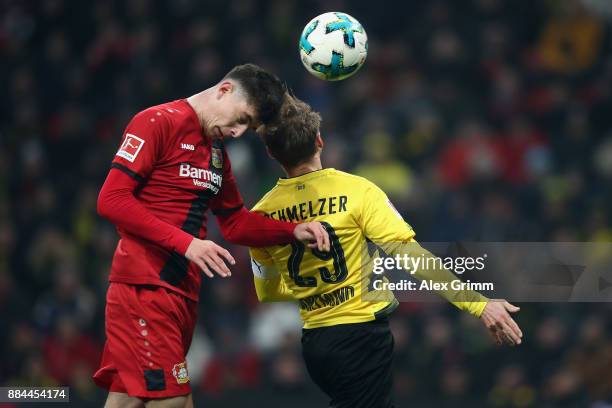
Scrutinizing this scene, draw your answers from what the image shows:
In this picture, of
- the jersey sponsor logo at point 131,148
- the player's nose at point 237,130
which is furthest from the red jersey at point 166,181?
the player's nose at point 237,130

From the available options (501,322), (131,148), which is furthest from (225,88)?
(501,322)

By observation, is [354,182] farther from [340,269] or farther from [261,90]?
[261,90]

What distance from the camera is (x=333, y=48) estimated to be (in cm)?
519

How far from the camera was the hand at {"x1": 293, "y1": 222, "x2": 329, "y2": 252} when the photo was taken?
14.6ft

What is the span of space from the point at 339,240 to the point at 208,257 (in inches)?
26.2

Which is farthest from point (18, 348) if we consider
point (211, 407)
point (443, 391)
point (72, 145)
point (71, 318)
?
point (443, 391)

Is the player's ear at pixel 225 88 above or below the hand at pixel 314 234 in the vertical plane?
above

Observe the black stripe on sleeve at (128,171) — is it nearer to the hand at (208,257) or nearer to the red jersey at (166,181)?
the red jersey at (166,181)

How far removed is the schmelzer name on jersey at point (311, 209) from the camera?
15.0 feet

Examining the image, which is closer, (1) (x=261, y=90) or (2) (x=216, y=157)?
(1) (x=261, y=90)

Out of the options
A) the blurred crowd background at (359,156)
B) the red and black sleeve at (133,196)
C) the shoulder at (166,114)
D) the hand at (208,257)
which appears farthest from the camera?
the blurred crowd background at (359,156)

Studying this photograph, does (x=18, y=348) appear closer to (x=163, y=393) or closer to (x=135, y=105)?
(x=135, y=105)

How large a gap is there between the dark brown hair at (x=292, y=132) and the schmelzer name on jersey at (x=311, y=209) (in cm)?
22

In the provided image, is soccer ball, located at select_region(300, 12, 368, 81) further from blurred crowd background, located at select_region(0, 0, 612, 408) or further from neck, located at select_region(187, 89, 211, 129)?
blurred crowd background, located at select_region(0, 0, 612, 408)
